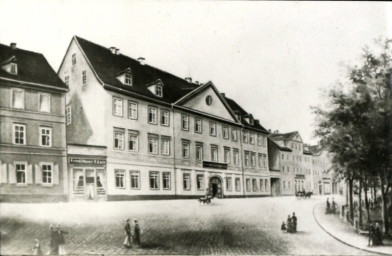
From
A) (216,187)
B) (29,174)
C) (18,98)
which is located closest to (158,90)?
(216,187)

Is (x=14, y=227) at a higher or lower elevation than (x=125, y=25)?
lower

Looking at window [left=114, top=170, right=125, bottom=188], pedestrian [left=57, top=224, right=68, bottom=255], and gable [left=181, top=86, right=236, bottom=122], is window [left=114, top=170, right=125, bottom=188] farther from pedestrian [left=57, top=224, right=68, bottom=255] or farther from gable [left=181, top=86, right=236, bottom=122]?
gable [left=181, top=86, right=236, bottom=122]

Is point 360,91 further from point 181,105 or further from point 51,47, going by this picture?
point 51,47

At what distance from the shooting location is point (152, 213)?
4801mm

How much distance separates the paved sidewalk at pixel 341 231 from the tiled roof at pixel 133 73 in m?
2.10

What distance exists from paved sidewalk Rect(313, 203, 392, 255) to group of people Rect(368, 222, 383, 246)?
0.06 m

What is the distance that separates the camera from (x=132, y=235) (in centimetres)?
464

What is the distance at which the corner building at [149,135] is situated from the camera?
4480 millimetres

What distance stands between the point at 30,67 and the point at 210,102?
1982mm

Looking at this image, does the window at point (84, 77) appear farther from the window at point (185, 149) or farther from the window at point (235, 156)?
the window at point (235, 156)

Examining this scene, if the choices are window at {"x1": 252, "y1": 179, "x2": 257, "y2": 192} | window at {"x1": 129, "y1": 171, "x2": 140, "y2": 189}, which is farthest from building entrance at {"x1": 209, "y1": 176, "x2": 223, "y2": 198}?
window at {"x1": 129, "y1": 171, "x2": 140, "y2": 189}

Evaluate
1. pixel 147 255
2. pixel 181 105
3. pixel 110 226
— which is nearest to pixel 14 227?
pixel 110 226

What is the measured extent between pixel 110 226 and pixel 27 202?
2.61 feet

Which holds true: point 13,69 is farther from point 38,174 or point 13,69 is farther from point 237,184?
point 237,184
